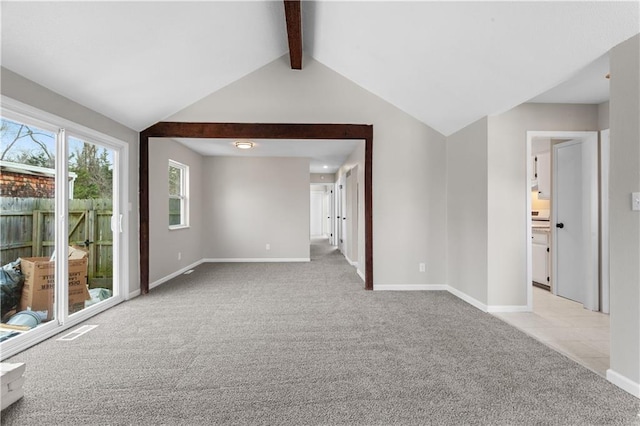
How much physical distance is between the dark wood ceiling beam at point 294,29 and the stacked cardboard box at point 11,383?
3.19m

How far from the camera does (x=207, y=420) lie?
163cm

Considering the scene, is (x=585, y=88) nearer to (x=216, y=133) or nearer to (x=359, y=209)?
(x=359, y=209)

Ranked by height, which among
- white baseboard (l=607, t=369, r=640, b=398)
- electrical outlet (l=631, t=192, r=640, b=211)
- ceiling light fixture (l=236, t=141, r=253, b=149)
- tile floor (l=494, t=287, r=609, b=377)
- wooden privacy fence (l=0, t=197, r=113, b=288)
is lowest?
tile floor (l=494, t=287, r=609, b=377)

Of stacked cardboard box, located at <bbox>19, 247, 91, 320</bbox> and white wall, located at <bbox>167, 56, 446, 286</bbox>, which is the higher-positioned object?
white wall, located at <bbox>167, 56, 446, 286</bbox>

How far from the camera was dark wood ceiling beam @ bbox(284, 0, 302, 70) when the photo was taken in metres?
2.78

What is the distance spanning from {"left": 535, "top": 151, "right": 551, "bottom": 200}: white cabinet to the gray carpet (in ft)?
7.07

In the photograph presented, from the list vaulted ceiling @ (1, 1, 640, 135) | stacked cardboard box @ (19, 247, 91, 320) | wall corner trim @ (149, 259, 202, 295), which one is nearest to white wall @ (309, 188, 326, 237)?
wall corner trim @ (149, 259, 202, 295)

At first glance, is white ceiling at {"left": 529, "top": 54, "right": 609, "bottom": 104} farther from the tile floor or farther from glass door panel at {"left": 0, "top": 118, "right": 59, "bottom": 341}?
glass door panel at {"left": 0, "top": 118, "right": 59, "bottom": 341}

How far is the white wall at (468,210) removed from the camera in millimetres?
3506

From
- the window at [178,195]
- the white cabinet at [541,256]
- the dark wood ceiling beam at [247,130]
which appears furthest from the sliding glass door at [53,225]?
the white cabinet at [541,256]

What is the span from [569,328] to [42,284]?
4773 millimetres

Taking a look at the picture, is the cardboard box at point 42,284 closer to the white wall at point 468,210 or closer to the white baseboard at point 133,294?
the white baseboard at point 133,294

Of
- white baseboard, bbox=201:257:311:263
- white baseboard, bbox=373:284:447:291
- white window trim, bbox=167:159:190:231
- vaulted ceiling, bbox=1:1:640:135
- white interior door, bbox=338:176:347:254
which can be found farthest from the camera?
white interior door, bbox=338:176:347:254

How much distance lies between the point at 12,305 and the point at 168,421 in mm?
1919
